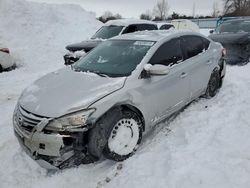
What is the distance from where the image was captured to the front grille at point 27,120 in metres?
4.03

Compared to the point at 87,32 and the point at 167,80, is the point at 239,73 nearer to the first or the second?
the point at 167,80

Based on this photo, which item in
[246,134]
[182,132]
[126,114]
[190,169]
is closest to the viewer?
[190,169]

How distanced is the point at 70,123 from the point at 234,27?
993 centimetres

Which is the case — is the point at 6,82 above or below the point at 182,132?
below

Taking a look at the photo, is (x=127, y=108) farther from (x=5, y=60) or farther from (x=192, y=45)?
(x=5, y=60)

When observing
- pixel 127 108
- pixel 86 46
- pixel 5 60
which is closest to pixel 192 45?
pixel 127 108

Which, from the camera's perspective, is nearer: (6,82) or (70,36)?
(6,82)

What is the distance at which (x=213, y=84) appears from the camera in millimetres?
6852

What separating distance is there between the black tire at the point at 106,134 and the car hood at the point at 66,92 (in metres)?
Answer: 0.28

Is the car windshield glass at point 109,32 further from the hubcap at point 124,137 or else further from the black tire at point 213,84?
the hubcap at point 124,137

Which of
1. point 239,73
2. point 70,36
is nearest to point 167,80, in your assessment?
point 239,73

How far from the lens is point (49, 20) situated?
19.7 metres

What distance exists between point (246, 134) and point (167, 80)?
142 centimetres

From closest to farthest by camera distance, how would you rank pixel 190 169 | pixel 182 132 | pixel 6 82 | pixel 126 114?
pixel 190 169, pixel 126 114, pixel 182 132, pixel 6 82
